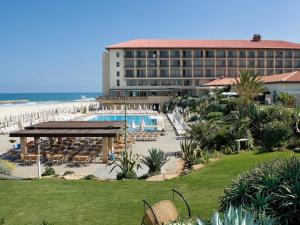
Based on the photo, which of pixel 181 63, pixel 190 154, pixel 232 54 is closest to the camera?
pixel 190 154

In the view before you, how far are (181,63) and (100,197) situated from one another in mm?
77467

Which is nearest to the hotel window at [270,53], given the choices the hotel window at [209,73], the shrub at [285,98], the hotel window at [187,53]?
the hotel window at [209,73]

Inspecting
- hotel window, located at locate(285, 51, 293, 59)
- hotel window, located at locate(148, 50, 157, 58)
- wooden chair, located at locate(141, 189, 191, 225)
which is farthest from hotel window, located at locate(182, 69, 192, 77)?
wooden chair, located at locate(141, 189, 191, 225)

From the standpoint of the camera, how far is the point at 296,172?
25.9ft

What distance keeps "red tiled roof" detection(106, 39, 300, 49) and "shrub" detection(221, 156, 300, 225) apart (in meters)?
80.6

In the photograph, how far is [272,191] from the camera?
765cm

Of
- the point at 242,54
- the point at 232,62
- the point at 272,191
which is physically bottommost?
the point at 272,191

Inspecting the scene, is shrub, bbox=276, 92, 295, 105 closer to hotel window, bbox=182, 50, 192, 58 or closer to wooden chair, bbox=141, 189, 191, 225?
wooden chair, bbox=141, 189, 191, 225

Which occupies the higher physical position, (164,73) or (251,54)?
(251,54)

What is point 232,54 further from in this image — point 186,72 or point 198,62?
point 186,72

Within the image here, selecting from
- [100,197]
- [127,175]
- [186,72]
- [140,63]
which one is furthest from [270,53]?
[100,197]

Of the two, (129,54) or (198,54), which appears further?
(198,54)

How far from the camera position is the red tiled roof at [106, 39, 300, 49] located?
8838cm

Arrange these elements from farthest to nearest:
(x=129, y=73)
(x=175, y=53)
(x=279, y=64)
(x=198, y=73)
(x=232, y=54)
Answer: (x=279, y=64)
(x=198, y=73)
(x=232, y=54)
(x=175, y=53)
(x=129, y=73)
